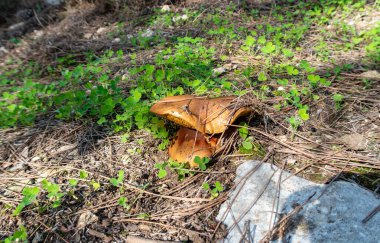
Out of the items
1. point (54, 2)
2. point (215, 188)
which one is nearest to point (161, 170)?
point (215, 188)

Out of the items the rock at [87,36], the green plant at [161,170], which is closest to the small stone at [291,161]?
the green plant at [161,170]

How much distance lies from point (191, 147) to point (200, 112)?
0.29 m

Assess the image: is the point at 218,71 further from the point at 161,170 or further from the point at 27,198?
the point at 27,198

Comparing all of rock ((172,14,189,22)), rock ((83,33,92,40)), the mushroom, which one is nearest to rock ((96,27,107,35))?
rock ((83,33,92,40))

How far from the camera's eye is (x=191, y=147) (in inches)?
81.0

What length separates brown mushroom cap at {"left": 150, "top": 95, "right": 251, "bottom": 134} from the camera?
6.13 ft

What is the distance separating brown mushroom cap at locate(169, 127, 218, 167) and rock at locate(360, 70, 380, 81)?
1653mm

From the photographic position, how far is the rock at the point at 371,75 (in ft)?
8.77

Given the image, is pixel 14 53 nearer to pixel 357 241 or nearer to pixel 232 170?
pixel 232 170

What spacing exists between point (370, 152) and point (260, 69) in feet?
Answer: 4.58

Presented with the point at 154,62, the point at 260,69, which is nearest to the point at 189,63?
the point at 154,62

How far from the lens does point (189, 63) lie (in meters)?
3.18

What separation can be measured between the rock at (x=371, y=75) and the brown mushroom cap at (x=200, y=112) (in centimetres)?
145

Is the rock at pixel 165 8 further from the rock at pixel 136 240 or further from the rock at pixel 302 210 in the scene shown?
the rock at pixel 136 240
